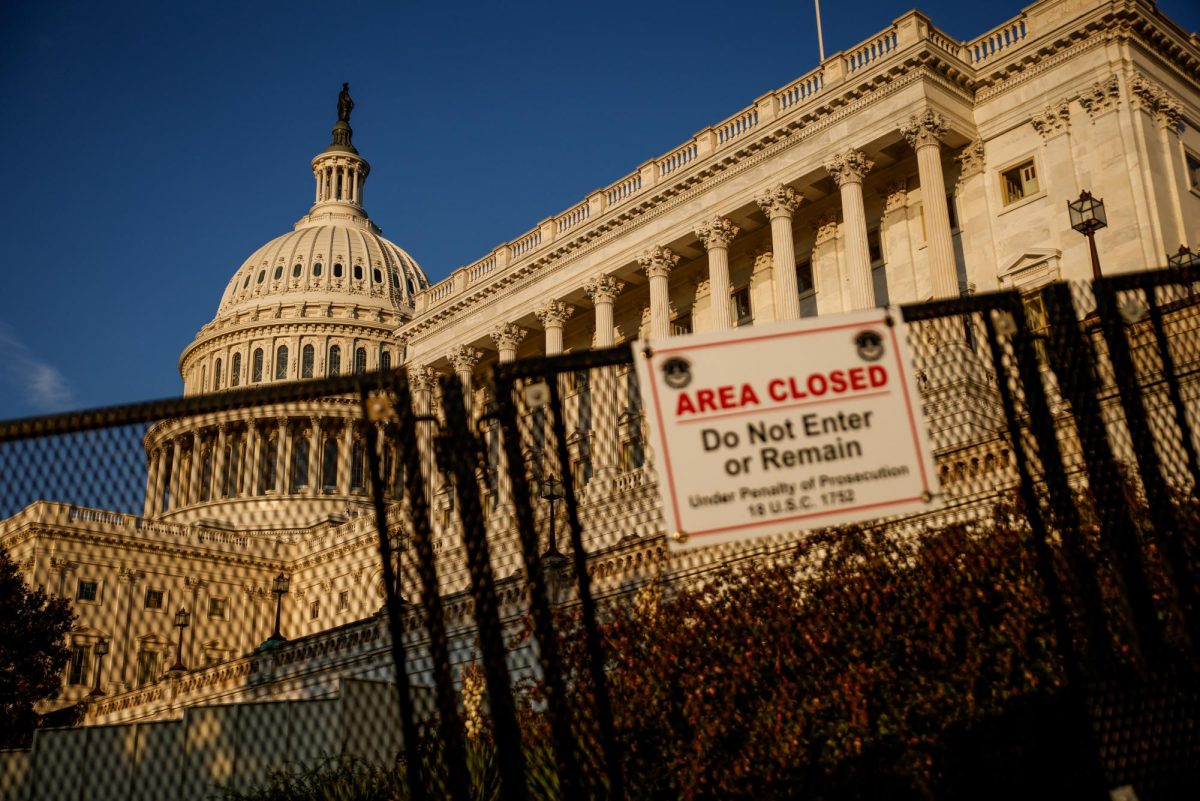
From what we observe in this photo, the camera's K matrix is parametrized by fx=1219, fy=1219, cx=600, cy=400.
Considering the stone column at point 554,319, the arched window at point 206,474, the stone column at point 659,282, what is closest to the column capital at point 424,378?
the stone column at point 554,319

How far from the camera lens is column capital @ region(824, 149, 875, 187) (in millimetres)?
44344

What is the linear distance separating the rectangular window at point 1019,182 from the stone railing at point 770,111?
4.25 metres

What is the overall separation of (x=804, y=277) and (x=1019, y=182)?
9.63 m

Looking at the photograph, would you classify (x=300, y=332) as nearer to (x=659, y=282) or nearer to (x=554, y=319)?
(x=554, y=319)

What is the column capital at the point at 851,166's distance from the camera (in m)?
44.3

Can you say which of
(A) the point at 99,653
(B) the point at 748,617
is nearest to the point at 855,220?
(B) the point at 748,617

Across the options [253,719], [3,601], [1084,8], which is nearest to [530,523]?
[253,719]

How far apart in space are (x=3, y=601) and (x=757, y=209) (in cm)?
3001

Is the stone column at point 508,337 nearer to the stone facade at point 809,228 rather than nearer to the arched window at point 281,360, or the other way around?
the stone facade at point 809,228

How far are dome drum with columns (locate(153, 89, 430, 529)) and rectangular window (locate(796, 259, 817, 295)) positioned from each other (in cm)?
4793

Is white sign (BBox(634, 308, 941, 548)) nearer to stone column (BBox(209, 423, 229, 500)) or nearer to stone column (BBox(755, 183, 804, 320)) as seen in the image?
stone column (BBox(755, 183, 804, 320))

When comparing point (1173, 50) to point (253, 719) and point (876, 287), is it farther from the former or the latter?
point (253, 719)

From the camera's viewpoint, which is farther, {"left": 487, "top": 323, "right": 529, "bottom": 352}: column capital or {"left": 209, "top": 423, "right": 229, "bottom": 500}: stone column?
{"left": 209, "top": 423, "right": 229, "bottom": 500}: stone column

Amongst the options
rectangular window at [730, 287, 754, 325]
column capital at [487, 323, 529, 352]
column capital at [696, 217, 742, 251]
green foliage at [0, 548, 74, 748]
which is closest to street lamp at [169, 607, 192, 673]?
green foliage at [0, 548, 74, 748]
